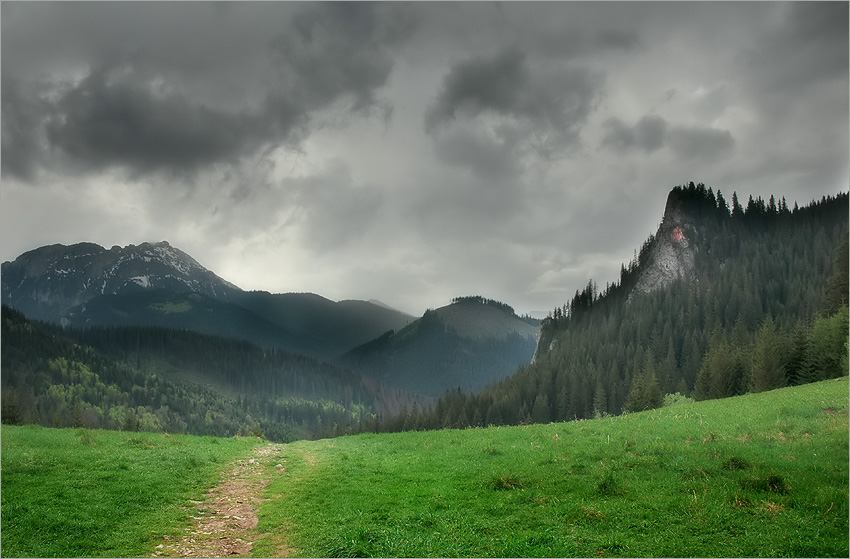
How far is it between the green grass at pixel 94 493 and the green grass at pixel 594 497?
142 inches

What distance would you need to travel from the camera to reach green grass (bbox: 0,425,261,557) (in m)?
12.4

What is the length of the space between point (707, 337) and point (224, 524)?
136m

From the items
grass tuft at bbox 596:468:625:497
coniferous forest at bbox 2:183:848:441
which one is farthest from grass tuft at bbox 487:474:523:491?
coniferous forest at bbox 2:183:848:441

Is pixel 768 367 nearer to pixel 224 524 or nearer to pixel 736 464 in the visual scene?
pixel 736 464

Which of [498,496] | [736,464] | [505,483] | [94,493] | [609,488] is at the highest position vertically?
[736,464]

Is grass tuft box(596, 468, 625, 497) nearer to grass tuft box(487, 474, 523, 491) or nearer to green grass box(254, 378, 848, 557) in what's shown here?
green grass box(254, 378, 848, 557)

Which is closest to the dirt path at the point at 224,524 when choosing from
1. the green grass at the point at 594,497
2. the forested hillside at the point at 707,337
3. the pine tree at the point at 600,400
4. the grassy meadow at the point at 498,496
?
the grassy meadow at the point at 498,496

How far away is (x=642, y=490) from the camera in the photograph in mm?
15195

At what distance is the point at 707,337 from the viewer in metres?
120

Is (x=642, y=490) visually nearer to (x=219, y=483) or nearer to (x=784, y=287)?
(x=219, y=483)

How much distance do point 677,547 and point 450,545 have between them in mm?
5860

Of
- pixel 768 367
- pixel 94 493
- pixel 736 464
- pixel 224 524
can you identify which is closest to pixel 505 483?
pixel 736 464

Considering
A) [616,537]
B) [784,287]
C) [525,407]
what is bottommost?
[525,407]

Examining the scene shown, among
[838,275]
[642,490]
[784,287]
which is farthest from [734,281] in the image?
[642,490]
